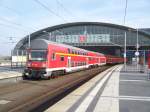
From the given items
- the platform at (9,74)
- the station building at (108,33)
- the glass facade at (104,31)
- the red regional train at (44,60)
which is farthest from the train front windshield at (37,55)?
the glass facade at (104,31)

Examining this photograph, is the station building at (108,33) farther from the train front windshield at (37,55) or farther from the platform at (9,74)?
the train front windshield at (37,55)

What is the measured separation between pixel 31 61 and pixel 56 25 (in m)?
86.2

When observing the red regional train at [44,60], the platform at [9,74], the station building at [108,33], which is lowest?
the platform at [9,74]

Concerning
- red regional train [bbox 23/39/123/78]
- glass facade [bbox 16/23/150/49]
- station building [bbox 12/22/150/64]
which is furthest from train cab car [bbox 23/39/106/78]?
glass facade [bbox 16/23/150/49]

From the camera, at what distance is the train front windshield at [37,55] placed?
24.4m

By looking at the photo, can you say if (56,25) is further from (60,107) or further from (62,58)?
(60,107)

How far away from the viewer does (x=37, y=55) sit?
81.3 ft

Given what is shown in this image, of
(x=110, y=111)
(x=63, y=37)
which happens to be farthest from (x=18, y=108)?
(x=63, y=37)

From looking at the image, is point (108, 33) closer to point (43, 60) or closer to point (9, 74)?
point (9, 74)

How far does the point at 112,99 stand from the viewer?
13297 millimetres

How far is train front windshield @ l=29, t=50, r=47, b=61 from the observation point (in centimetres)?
2440

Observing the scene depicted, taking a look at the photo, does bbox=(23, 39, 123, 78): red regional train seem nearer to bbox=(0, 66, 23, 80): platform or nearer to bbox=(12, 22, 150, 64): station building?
Answer: bbox=(0, 66, 23, 80): platform

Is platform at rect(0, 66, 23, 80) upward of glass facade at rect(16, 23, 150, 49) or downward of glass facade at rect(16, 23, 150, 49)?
downward

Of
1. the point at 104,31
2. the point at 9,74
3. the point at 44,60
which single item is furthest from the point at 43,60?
the point at 104,31
